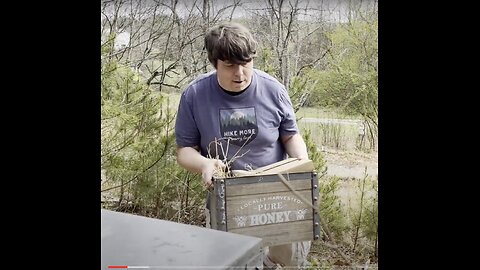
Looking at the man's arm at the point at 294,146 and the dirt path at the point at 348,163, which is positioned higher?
the man's arm at the point at 294,146

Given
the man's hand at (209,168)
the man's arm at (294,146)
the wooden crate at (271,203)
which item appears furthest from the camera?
the man's arm at (294,146)

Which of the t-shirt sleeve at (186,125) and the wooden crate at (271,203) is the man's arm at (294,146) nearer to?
the wooden crate at (271,203)

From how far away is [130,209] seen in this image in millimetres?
2689

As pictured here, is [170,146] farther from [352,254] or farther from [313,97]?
[352,254]

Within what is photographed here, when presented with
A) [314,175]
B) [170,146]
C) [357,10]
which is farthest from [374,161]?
[170,146]

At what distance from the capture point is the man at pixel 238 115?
2373 mm

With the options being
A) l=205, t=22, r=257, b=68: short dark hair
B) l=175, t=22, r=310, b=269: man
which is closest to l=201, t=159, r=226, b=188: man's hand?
l=175, t=22, r=310, b=269: man

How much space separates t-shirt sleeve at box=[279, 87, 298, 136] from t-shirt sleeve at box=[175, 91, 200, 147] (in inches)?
16.5

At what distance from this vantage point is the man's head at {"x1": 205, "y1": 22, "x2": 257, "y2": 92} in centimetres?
237

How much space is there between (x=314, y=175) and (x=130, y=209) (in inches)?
40.0

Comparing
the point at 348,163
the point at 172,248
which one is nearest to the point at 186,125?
the point at 348,163

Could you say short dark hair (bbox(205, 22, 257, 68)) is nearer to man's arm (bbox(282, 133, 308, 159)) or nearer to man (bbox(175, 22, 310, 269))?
man (bbox(175, 22, 310, 269))

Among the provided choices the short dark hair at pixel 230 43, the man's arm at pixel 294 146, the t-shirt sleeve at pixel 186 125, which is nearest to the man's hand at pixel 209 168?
the t-shirt sleeve at pixel 186 125
